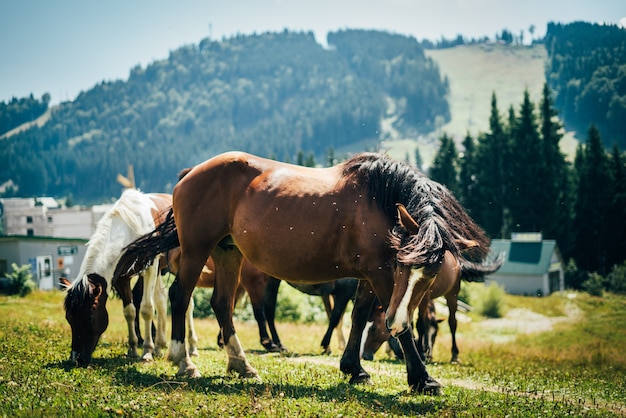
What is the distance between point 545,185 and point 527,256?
8113mm

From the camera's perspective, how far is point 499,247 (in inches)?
2520

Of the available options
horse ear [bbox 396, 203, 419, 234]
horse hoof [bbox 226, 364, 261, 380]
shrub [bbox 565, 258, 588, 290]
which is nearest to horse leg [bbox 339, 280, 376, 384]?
horse hoof [bbox 226, 364, 261, 380]

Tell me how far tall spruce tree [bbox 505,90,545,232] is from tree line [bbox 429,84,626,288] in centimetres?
10

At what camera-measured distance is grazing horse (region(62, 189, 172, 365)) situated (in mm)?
10039

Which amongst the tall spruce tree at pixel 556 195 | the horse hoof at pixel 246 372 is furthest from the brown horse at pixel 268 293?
the tall spruce tree at pixel 556 195

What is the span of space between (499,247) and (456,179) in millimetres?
14358

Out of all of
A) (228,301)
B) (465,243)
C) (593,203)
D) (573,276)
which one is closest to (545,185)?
(593,203)

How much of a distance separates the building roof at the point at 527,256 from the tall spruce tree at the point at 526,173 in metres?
3.31

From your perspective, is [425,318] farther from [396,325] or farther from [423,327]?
[396,325]

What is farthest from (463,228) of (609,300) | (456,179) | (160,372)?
(456,179)

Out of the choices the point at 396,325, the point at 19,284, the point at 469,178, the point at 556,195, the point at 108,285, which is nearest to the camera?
the point at 396,325

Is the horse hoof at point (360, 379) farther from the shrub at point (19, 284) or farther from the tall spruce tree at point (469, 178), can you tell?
the tall spruce tree at point (469, 178)

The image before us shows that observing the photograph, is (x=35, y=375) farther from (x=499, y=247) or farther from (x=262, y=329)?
(x=499, y=247)

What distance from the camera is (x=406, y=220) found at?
7.82 metres
